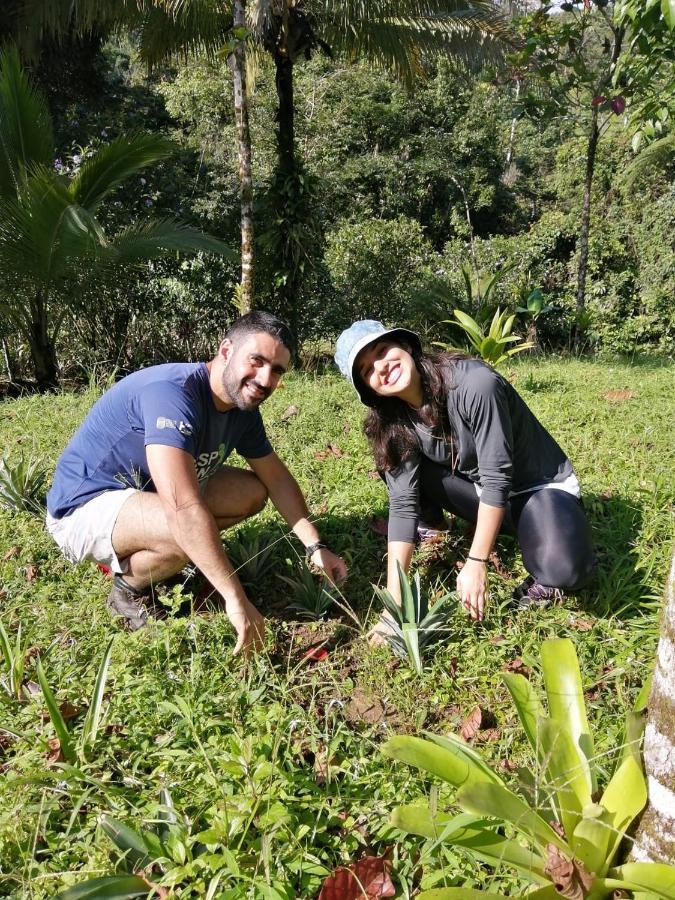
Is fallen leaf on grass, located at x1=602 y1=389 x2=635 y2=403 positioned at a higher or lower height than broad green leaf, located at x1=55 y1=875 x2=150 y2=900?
higher

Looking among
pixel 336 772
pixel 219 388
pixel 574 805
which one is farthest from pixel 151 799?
pixel 219 388

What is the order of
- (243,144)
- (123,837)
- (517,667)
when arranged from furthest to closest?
(243,144) < (517,667) < (123,837)

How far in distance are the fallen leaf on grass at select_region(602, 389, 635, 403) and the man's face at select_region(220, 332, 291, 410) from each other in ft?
12.0

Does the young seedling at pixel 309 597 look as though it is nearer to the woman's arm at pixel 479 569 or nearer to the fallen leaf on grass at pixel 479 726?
the woman's arm at pixel 479 569

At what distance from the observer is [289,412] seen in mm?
5129

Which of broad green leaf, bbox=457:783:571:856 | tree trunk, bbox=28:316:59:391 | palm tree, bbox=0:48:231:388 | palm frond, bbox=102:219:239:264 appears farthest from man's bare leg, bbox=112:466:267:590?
tree trunk, bbox=28:316:59:391

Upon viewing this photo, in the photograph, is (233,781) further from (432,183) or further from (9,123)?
(432,183)

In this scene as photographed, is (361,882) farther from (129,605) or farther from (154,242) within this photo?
(154,242)

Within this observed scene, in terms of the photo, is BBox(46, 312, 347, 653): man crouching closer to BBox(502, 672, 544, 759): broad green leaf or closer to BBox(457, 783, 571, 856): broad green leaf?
BBox(502, 672, 544, 759): broad green leaf

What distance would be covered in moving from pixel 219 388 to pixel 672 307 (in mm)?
13260

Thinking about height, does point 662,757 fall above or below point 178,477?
below

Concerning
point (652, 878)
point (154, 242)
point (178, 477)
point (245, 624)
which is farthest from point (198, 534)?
point (154, 242)

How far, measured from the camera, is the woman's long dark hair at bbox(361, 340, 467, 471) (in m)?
2.51

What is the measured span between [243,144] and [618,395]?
4931 millimetres
